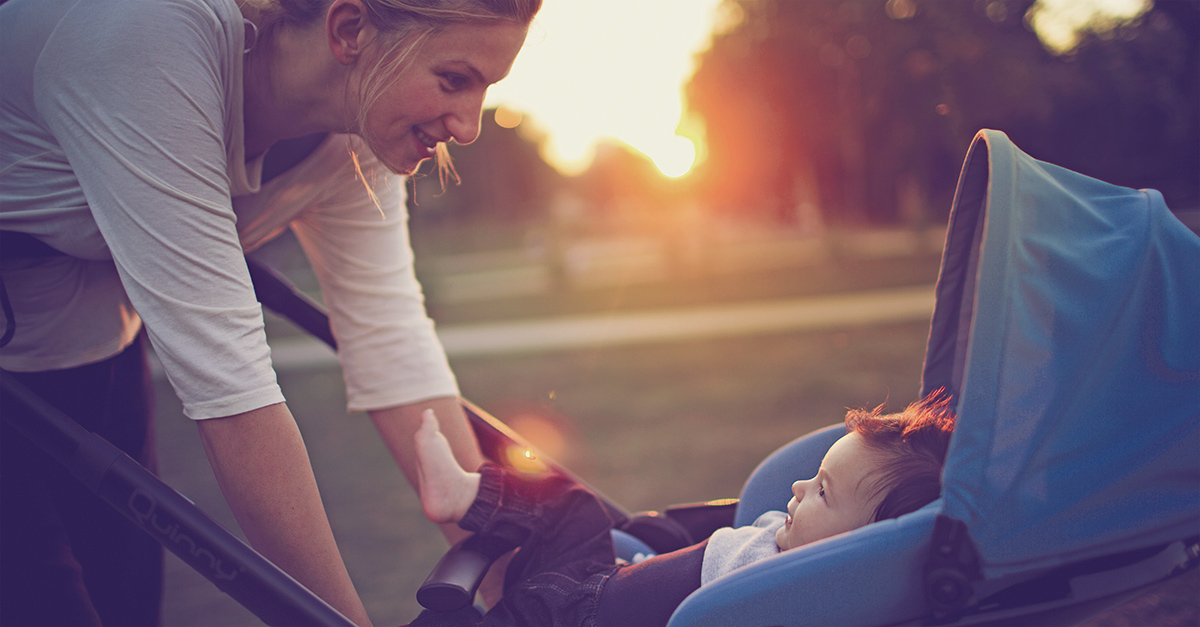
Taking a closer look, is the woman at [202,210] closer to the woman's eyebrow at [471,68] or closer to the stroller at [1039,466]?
the woman's eyebrow at [471,68]

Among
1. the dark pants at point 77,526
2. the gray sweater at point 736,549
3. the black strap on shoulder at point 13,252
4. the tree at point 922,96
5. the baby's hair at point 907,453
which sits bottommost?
the dark pants at point 77,526

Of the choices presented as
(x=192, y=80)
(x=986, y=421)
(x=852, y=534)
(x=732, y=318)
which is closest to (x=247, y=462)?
(x=192, y=80)

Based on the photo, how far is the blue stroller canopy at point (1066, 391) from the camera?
0.95 m

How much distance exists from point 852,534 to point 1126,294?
1.91 feet

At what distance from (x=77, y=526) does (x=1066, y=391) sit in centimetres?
175

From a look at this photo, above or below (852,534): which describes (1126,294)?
above

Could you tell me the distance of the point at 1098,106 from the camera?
4.98 meters

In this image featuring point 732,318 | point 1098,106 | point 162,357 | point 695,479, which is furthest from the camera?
point 732,318

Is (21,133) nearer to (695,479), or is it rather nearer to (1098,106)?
(695,479)

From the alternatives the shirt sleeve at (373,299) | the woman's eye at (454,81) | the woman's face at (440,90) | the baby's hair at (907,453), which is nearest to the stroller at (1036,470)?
the baby's hair at (907,453)

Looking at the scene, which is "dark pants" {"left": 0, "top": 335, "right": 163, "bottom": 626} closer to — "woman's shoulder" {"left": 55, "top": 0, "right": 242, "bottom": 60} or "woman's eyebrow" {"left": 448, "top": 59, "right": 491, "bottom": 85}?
"woman's shoulder" {"left": 55, "top": 0, "right": 242, "bottom": 60}

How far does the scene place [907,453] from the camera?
3.79ft

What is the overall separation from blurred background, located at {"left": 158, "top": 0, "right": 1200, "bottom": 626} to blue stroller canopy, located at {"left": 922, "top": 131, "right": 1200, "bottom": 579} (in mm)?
369

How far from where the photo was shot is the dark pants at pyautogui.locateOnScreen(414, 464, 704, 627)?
3.95ft
